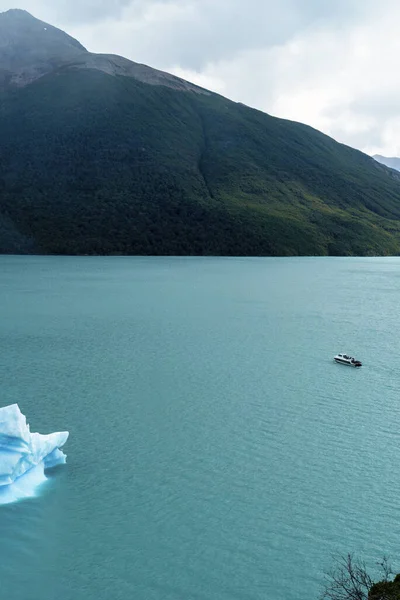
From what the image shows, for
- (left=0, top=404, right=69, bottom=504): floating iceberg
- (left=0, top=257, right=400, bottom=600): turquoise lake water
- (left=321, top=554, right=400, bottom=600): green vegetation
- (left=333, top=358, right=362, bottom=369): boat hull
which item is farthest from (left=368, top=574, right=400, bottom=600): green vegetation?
(left=333, top=358, right=362, bottom=369): boat hull

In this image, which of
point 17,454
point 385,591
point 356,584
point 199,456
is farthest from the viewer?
point 199,456

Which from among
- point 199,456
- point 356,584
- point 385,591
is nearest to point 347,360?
point 199,456

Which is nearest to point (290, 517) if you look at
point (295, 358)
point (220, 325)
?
point (295, 358)

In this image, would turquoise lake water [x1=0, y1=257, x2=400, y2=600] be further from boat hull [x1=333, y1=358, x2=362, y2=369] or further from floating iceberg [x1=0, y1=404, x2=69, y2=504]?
floating iceberg [x1=0, y1=404, x2=69, y2=504]

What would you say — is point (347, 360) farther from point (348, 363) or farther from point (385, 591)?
point (385, 591)

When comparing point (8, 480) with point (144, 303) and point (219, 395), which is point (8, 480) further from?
point (144, 303)

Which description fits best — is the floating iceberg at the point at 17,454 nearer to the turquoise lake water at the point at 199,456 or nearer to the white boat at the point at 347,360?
the turquoise lake water at the point at 199,456
